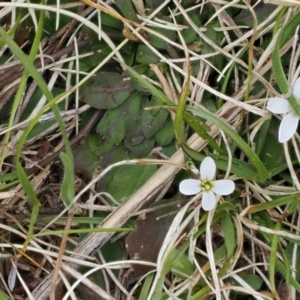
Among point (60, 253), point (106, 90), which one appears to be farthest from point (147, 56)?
point (60, 253)

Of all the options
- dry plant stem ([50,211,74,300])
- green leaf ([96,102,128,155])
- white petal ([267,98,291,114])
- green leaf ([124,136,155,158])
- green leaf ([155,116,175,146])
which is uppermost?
white petal ([267,98,291,114])

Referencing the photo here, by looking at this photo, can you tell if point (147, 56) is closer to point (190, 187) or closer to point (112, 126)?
point (112, 126)

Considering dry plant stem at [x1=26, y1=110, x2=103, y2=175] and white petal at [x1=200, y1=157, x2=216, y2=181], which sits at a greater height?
dry plant stem at [x1=26, y1=110, x2=103, y2=175]

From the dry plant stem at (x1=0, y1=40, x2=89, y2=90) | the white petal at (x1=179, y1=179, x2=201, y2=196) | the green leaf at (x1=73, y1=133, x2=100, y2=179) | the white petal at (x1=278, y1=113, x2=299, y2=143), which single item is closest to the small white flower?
the white petal at (x1=179, y1=179, x2=201, y2=196)

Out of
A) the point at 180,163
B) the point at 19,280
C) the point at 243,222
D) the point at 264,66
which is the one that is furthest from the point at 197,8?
the point at 19,280

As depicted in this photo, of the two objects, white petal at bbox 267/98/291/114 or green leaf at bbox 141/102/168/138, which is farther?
green leaf at bbox 141/102/168/138

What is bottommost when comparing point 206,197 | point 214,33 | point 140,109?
point 206,197

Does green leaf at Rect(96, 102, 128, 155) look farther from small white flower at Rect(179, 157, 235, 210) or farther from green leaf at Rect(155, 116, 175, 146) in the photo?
small white flower at Rect(179, 157, 235, 210)

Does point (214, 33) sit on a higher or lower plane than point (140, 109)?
higher

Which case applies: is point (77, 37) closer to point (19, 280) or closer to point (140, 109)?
point (140, 109)
